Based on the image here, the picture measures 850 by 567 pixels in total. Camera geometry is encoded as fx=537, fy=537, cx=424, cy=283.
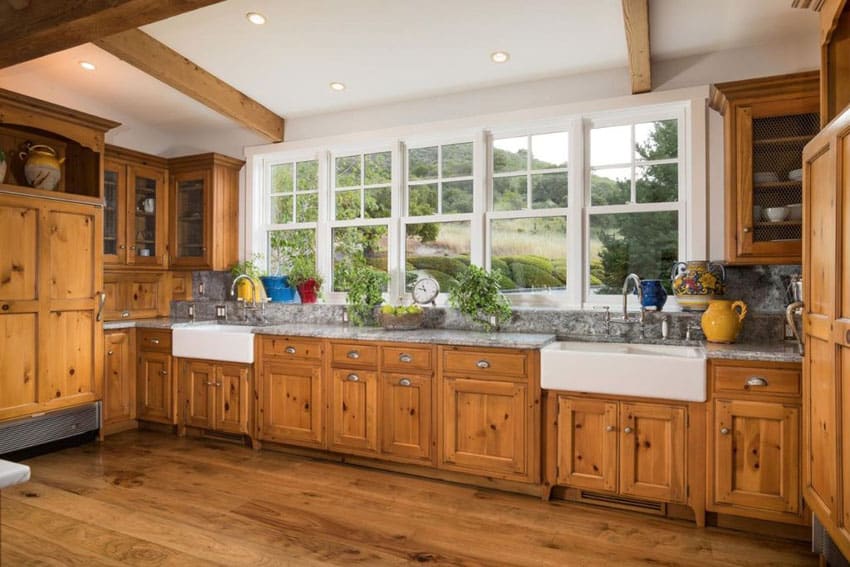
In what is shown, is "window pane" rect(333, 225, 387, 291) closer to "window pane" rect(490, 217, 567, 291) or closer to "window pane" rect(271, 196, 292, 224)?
"window pane" rect(271, 196, 292, 224)

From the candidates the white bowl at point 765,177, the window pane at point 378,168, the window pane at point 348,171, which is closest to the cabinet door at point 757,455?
the white bowl at point 765,177

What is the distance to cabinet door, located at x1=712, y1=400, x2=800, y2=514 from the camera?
2.53 meters

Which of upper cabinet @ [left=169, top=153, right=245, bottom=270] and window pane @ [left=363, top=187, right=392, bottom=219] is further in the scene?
upper cabinet @ [left=169, top=153, right=245, bottom=270]

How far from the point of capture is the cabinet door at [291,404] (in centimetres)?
366

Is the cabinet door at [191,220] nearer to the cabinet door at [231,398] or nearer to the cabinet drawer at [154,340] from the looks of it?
the cabinet drawer at [154,340]

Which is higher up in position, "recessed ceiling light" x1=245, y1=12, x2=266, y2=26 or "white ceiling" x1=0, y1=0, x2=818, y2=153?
"recessed ceiling light" x1=245, y1=12, x2=266, y2=26

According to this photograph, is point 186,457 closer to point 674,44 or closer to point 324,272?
point 324,272

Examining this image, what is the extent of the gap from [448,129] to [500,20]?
0.99 metres

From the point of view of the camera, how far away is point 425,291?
157 inches

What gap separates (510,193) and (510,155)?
279mm

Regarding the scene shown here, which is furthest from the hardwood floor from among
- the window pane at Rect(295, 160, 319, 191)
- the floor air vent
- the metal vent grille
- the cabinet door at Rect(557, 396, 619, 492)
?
the window pane at Rect(295, 160, 319, 191)

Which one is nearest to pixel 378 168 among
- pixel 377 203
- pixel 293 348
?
pixel 377 203

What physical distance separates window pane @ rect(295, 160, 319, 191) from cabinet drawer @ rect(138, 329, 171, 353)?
64.5 inches

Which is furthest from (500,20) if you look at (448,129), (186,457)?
(186,457)
